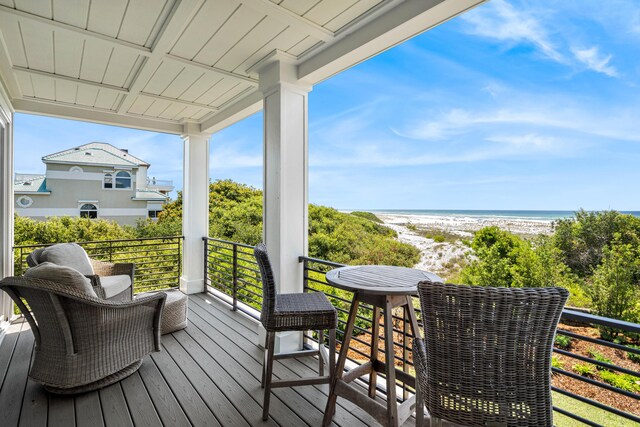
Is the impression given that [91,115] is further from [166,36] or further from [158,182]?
[158,182]

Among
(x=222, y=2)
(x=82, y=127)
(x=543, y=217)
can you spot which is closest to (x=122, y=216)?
(x=82, y=127)

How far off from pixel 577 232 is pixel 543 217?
12.5 feet

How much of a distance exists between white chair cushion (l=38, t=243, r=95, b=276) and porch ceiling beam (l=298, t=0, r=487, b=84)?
274cm

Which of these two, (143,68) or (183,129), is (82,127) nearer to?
(183,129)

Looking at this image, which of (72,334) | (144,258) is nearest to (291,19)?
(72,334)

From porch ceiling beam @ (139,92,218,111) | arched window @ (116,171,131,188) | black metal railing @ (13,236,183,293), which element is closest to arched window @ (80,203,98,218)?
arched window @ (116,171,131,188)

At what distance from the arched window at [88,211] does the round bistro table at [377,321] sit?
9571 millimetres

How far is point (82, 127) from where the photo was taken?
1226 centimetres

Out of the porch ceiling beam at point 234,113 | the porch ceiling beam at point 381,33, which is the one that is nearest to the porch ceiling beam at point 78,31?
the porch ceiling beam at point 234,113

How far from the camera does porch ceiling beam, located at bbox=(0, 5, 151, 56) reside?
75.5 inches

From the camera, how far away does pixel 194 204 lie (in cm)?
456

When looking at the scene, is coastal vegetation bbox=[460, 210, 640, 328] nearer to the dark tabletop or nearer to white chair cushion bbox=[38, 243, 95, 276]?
the dark tabletop

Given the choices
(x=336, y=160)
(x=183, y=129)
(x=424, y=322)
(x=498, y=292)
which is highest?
(x=336, y=160)

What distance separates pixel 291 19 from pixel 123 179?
9.70m
